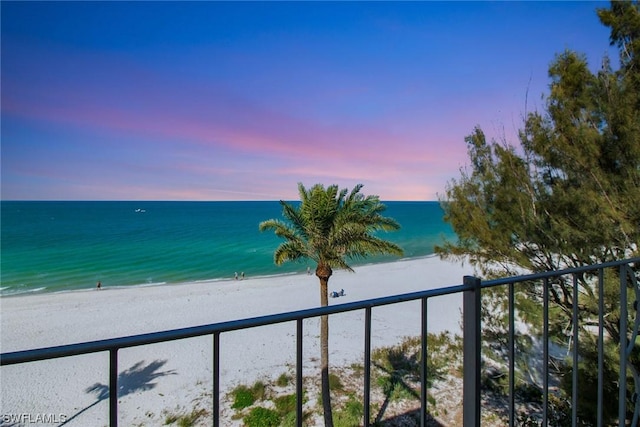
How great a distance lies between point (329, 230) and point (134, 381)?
24.2ft

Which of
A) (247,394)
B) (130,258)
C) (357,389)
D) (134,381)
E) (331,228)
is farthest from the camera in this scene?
(130,258)

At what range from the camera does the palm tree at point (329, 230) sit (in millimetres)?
8875

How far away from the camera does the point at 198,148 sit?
2388 inches

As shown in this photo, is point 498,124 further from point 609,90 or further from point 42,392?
point 42,392

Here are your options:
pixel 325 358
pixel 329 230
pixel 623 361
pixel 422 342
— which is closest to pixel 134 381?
pixel 325 358

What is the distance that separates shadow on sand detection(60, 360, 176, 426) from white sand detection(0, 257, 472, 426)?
3cm

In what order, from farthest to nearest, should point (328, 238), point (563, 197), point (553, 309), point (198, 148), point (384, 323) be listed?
point (198, 148), point (384, 323), point (328, 238), point (553, 309), point (563, 197)

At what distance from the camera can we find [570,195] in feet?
16.7

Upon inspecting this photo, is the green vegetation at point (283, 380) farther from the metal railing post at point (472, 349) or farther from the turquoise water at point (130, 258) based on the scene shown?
the turquoise water at point (130, 258)

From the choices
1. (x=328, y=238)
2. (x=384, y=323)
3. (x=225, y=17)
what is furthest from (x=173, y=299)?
A: (x=225, y=17)

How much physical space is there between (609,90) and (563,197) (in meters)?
1.66

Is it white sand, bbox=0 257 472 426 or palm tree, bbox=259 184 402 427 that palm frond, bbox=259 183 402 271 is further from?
white sand, bbox=0 257 472 426

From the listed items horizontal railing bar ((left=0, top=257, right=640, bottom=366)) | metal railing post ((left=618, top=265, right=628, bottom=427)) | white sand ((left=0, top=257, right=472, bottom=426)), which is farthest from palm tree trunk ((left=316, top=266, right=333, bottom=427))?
horizontal railing bar ((left=0, top=257, right=640, bottom=366))
